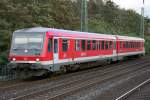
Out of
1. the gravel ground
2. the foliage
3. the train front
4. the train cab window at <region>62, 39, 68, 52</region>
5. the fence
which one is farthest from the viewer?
the foliage

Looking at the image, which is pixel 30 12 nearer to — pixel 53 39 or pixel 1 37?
pixel 1 37

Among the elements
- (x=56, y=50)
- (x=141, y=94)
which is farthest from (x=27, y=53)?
(x=141, y=94)

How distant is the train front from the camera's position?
20578 mm

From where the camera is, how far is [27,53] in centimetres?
2097

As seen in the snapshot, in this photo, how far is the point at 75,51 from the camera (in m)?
24.9

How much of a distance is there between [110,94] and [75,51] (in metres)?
9.43

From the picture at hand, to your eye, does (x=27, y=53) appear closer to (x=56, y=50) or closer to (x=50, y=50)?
(x=50, y=50)

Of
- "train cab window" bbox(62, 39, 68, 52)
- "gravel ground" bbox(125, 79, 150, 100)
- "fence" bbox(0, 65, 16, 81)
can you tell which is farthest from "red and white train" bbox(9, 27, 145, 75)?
"gravel ground" bbox(125, 79, 150, 100)

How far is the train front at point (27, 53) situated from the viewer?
67.5ft

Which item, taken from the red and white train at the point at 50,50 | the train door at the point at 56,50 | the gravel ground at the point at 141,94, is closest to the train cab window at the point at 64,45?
the red and white train at the point at 50,50

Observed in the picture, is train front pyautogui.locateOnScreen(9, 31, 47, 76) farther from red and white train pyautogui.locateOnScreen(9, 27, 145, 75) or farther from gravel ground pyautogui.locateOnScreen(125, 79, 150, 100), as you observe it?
gravel ground pyautogui.locateOnScreen(125, 79, 150, 100)

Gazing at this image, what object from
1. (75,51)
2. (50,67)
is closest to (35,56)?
(50,67)

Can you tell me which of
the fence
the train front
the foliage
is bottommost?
the fence

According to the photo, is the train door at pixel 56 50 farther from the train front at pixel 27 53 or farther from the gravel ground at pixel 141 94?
the gravel ground at pixel 141 94
